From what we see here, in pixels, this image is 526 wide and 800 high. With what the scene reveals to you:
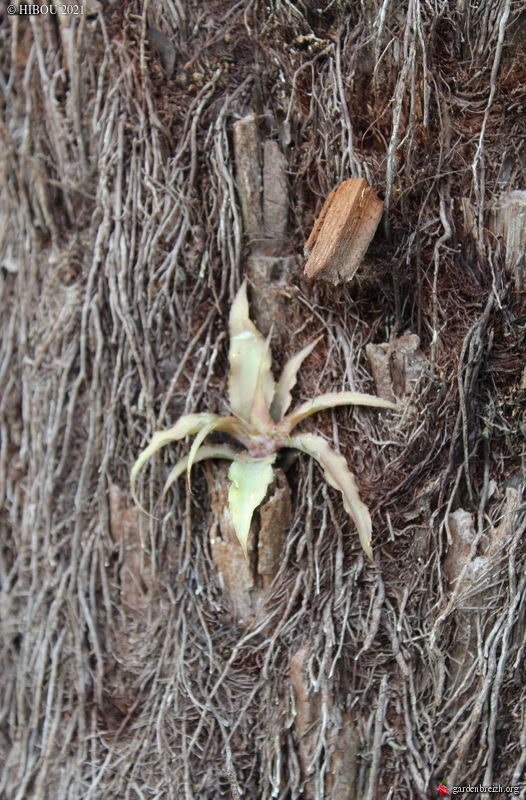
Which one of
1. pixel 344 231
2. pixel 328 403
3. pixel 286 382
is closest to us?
pixel 344 231

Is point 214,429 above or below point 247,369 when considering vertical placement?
below

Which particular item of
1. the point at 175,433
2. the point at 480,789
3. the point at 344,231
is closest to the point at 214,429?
the point at 175,433

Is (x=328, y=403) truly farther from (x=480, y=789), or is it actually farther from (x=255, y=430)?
(x=480, y=789)

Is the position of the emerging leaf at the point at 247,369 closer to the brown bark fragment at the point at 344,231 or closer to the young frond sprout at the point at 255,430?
the young frond sprout at the point at 255,430

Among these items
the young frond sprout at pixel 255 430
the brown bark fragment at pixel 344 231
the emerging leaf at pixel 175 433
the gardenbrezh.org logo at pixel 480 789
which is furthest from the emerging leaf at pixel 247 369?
the gardenbrezh.org logo at pixel 480 789

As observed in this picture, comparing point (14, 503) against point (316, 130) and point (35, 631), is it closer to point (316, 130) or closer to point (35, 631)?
point (35, 631)
